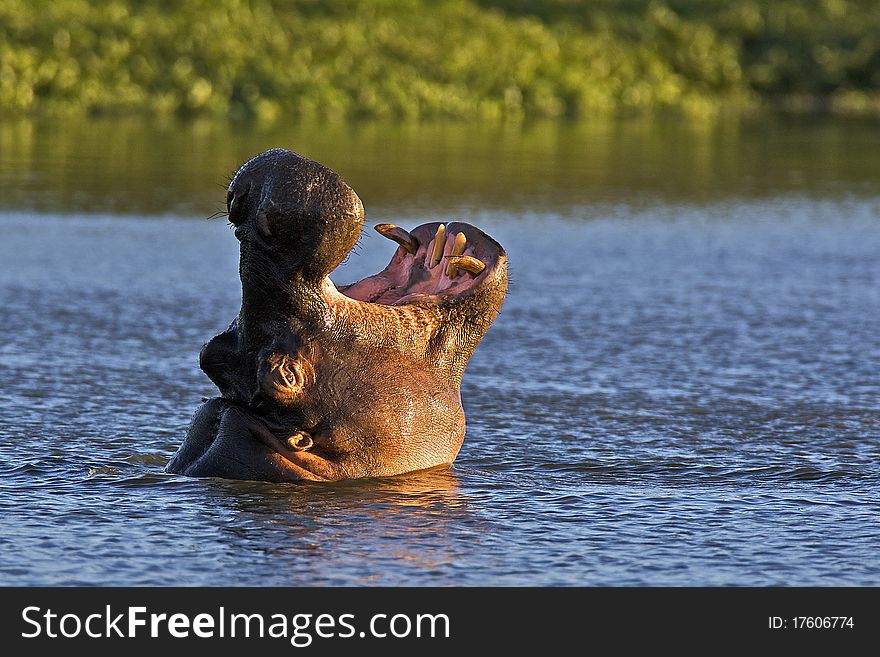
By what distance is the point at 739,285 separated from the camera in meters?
13.0

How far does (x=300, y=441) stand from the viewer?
6.62 meters

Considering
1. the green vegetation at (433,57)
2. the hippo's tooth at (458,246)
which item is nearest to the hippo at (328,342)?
the hippo's tooth at (458,246)

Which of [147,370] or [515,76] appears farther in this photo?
[515,76]

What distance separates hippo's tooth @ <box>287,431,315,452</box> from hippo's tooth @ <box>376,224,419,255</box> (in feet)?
2.56

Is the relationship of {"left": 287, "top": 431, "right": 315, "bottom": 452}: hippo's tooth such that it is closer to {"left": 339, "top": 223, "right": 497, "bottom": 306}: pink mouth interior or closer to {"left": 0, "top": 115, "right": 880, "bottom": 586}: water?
{"left": 0, "top": 115, "right": 880, "bottom": 586}: water

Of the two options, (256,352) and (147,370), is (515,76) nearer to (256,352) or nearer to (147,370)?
(147,370)

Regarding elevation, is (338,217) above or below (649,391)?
above

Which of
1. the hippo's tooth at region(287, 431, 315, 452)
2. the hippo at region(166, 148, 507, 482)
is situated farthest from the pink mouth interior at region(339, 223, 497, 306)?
the hippo's tooth at region(287, 431, 315, 452)

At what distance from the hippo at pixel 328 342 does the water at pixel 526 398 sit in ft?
0.42

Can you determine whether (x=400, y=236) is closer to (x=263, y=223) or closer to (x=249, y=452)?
(x=263, y=223)

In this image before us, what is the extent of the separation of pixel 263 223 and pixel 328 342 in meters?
0.59

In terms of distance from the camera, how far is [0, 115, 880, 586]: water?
6.10 meters
